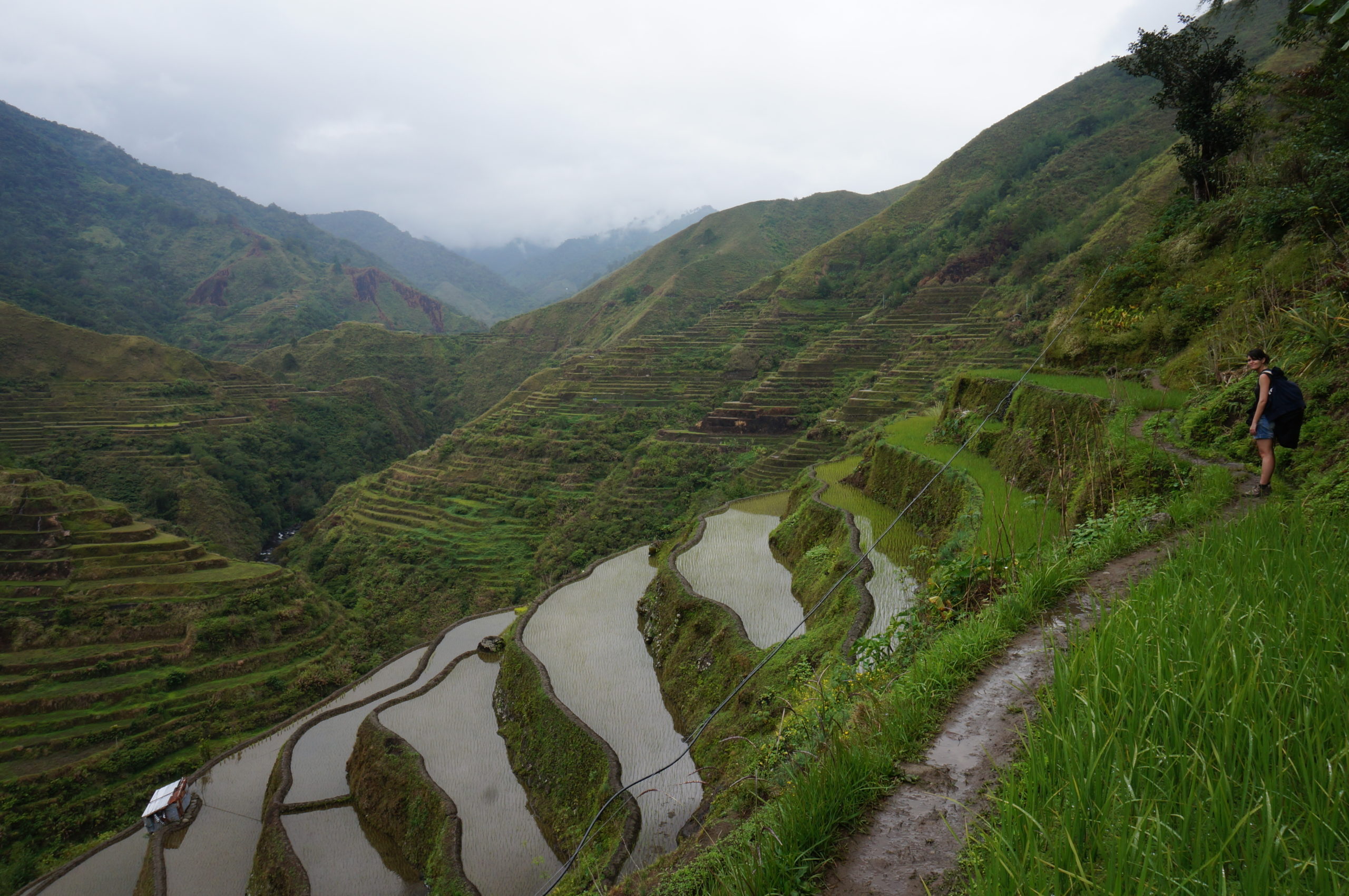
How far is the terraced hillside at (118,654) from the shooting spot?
18000 millimetres

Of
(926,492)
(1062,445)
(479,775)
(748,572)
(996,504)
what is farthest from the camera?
(748,572)

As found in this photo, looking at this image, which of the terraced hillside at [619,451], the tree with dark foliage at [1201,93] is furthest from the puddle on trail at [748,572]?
the tree with dark foliage at [1201,93]

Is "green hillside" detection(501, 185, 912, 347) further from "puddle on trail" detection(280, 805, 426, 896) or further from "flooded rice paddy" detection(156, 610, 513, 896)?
"puddle on trail" detection(280, 805, 426, 896)

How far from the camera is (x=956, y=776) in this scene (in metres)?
2.58

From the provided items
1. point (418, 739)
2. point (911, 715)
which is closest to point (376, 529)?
point (418, 739)

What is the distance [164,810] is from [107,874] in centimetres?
178

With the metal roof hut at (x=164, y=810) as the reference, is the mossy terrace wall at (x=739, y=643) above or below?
above

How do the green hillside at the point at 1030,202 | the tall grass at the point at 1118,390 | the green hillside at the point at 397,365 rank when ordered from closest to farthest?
the tall grass at the point at 1118,390, the green hillside at the point at 1030,202, the green hillside at the point at 397,365

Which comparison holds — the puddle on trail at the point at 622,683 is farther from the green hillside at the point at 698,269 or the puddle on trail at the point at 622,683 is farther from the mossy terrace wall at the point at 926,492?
the green hillside at the point at 698,269

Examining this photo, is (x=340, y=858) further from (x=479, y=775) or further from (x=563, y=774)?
(x=563, y=774)

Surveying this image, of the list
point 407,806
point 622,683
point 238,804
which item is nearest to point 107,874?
point 238,804

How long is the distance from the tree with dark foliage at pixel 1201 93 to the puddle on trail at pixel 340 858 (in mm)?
21326

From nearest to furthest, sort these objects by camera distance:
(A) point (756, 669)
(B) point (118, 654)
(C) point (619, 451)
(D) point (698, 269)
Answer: (A) point (756, 669) → (B) point (118, 654) → (C) point (619, 451) → (D) point (698, 269)

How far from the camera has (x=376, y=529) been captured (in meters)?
38.7
